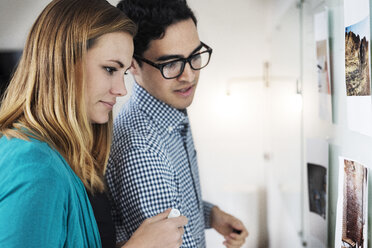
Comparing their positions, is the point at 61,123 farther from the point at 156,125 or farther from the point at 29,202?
the point at 156,125

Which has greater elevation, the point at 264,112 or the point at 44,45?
the point at 44,45

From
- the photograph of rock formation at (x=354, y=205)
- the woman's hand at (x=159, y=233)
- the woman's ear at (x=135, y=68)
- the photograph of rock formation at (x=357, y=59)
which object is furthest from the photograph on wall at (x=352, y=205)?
the woman's ear at (x=135, y=68)

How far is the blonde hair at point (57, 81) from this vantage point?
589 millimetres

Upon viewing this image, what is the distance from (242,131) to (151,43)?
80 centimetres

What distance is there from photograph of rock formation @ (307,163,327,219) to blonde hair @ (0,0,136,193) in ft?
1.74

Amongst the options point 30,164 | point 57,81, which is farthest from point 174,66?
point 30,164

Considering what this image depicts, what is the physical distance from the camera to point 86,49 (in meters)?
0.61

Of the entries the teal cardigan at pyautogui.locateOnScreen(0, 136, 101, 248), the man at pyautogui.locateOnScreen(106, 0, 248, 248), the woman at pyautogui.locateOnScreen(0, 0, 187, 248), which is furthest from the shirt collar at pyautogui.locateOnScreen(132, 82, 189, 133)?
the teal cardigan at pyautogui.locateOnScreen(0, 136, 101, 248)

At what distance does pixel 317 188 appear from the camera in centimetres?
89

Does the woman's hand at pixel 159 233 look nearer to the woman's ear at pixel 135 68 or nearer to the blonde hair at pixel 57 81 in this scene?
the blonde hair at pixel 57 81

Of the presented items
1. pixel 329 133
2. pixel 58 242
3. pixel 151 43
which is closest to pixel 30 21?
pixel 151 43

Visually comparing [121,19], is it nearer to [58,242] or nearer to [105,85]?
[105,85]

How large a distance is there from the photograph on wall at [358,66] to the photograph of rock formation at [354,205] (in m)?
0.07

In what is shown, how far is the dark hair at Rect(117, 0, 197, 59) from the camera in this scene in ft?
2.77
